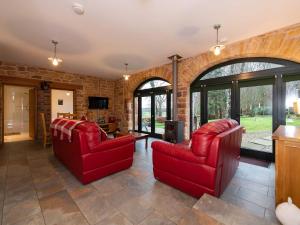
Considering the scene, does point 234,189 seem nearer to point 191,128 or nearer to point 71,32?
point 191,128

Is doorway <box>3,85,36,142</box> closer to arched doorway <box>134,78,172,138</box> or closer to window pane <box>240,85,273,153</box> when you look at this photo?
arched doorway <box>134,78,172,138</box>

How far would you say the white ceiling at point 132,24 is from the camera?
2.27 metres

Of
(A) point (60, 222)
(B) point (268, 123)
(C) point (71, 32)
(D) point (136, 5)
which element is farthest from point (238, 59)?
(A) point (60, 222)

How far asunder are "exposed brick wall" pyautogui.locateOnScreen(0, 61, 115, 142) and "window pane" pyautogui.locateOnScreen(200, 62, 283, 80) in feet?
15.7

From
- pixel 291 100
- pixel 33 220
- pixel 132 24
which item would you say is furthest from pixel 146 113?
pixel 33 220

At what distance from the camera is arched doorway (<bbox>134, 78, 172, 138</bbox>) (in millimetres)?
5641

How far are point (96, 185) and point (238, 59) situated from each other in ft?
13.5

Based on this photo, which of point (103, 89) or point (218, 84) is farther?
point (103, 89)

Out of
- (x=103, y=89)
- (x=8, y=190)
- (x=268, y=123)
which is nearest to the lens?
(x=8, y=190)

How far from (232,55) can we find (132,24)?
8.00 ft

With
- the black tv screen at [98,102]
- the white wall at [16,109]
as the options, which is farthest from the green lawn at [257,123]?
the white wall at [16,109]

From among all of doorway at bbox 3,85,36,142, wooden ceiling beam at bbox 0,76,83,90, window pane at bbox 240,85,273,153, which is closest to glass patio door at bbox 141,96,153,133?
wooden ceiling beam at bbox 0,76,83,90

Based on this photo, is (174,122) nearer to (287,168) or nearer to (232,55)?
(232,55)

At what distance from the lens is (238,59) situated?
368 centimetres
